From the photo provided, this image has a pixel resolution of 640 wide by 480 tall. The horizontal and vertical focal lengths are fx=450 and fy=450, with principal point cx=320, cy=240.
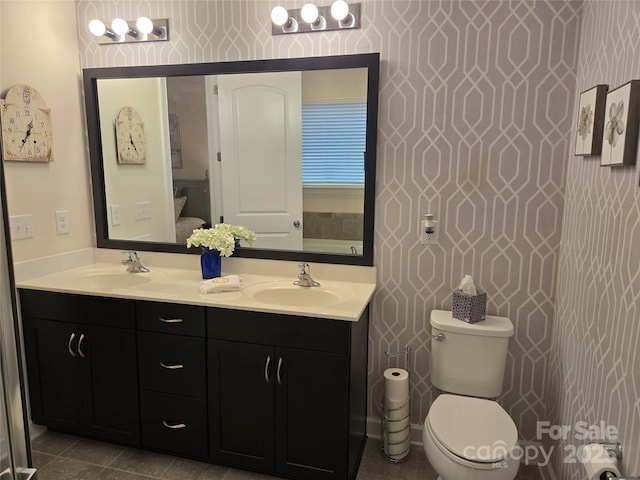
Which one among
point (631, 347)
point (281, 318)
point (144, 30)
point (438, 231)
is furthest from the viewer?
point (144, 30)

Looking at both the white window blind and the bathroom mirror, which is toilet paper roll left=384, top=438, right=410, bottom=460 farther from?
the white window blind

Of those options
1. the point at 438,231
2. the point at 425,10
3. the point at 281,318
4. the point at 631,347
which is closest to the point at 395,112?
the point at 425,10

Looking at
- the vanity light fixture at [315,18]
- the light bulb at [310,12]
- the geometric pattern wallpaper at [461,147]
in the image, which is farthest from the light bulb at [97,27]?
the light bulb at [310,12]

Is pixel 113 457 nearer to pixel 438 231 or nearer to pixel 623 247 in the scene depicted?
pixel 438 231

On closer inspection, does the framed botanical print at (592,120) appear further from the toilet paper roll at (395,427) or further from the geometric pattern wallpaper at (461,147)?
the toilet paper roll at (395,427)

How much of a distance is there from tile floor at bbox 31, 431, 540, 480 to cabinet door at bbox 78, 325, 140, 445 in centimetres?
9

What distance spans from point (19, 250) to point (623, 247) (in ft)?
8.55

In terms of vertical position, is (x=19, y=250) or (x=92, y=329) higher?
(x=19, y=250)

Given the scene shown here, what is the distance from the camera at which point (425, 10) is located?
6.81 ft

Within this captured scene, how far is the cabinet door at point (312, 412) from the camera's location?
1901mm

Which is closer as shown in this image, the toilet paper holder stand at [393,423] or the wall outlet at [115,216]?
the toilet paper holder stand at [393,423]

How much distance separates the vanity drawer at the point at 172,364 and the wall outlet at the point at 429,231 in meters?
1.16

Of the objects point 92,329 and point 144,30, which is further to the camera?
point 144,30

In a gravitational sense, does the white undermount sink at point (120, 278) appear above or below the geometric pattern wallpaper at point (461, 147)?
below
